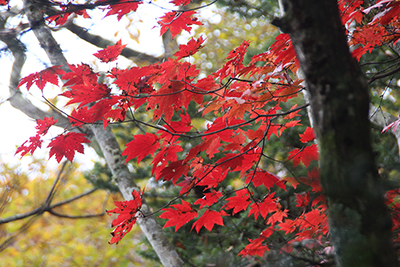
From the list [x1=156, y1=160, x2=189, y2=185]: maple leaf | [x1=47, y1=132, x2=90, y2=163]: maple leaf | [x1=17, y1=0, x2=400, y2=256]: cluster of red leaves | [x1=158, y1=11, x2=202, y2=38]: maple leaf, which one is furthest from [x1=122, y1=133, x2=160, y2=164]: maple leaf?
[x1=158, y1=11, x2=202, y2=38]: maple leaf

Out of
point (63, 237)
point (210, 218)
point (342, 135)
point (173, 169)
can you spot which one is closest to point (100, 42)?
point (173, 169)

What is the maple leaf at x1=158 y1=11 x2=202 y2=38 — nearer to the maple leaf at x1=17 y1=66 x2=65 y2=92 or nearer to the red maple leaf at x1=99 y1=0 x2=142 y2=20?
the red maple leaf at x1=99 y1=0 x2=142 y2=20

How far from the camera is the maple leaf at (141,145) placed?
1.37 m

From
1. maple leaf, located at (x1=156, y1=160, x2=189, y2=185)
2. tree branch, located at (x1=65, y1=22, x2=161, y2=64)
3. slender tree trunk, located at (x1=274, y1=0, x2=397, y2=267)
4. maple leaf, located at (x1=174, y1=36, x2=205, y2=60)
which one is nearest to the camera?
slender tree trunk, located at (x1=274, y1=0, x2=397, y2=267)

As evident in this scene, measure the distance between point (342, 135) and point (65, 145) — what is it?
155cm

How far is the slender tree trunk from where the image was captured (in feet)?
1.82

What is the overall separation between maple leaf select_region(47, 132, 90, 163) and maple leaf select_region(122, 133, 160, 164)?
45 cm

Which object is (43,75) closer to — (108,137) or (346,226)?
(108,137)

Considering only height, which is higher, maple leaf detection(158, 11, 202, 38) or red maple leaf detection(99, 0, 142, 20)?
red maple leaf detection(99, 0, 142, 20)

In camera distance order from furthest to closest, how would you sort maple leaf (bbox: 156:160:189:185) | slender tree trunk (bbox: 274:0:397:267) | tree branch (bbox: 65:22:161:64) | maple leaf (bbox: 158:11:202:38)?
tree branch (bbox: 65:22:161:64) → maple leaf (bbox: 158:11:202:38) → maple leaf (bbox: 156:160:189:185) → slender tree trunk (bbox: 274:0:397:267)

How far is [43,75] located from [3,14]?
1.03 m

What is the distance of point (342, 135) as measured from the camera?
0.59 m

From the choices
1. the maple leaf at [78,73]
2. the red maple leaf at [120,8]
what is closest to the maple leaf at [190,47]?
the red maple leaf at [120,8]

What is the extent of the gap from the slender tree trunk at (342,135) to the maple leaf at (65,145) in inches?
56.5
